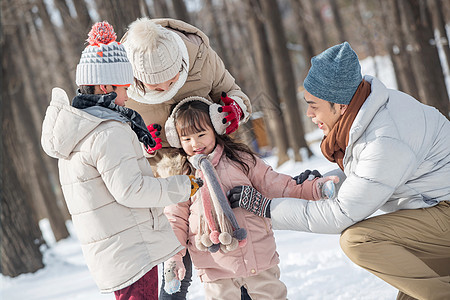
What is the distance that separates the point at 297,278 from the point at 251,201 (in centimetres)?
159

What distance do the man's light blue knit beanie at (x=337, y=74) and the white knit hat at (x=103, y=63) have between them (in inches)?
39.4

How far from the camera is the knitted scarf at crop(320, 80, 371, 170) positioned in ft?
8.48

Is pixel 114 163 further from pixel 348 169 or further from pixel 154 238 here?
pixel 348 169

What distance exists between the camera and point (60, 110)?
7.99 ft

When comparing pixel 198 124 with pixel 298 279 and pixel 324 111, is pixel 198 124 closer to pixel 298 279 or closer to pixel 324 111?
pixel 324 111

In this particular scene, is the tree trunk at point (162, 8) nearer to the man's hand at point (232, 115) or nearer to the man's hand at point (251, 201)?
the man's hand at point (232, 115)

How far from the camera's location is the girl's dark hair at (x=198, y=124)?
2850 mm

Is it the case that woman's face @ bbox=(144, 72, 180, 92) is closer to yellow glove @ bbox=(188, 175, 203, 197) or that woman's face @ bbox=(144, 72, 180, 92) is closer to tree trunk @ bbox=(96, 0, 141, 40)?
yellow glove @ bbox=(188, 175, 203, 197)

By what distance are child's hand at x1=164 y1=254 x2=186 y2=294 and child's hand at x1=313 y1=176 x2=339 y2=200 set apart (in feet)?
2.81

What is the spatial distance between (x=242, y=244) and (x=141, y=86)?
3.62ft

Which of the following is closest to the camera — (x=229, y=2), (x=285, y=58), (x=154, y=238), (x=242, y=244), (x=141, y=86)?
(x=154, y=238)

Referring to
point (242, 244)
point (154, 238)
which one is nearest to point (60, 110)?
point (154, 238)

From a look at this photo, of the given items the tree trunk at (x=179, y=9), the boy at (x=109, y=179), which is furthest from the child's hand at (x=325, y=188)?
the tree trunk at (x=179, y=9)

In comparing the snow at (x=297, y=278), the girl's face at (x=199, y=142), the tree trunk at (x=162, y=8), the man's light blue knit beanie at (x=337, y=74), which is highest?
the tree trunk at (x=162, y=8)
